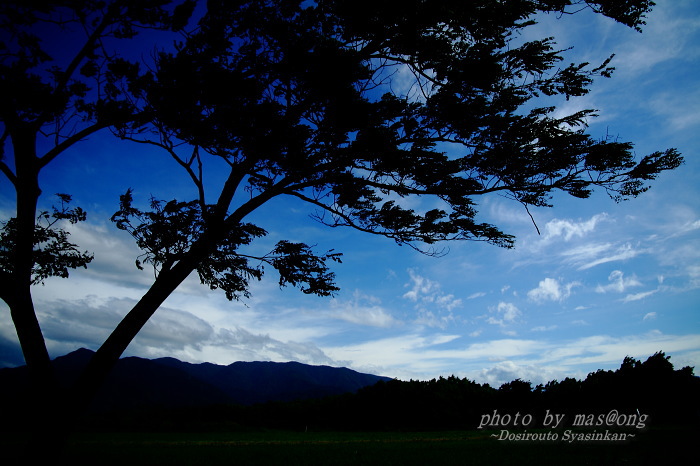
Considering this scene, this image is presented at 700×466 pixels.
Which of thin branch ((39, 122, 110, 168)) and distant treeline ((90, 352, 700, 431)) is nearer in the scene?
thin branch ((39, 122, 110, 168))

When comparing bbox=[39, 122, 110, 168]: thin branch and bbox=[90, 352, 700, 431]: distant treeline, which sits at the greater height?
bbox=[39, 122, 110, 168]: thin branch

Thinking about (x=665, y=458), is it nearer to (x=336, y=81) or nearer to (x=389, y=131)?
(x=389, y=131)

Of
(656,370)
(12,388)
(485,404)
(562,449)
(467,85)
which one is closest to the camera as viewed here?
(467,85)

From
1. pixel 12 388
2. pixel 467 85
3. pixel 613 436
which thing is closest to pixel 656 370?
pixel 613 436

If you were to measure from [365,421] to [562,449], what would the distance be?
2814cm

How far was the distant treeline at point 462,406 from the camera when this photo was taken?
24906 mm

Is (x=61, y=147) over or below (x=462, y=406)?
over

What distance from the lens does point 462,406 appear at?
3381 cm

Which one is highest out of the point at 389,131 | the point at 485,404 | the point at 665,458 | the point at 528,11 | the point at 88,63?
the point at 528,11

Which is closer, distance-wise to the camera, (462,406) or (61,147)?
(61,147)

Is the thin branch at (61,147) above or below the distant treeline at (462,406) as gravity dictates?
above

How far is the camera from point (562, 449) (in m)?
10.4

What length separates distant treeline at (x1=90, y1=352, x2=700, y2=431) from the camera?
24.9 metres

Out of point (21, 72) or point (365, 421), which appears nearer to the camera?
point (21, 72)
